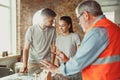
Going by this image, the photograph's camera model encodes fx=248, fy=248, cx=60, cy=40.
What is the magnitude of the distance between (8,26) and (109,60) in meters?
5.05

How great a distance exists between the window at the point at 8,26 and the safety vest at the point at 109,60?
4.70 metres

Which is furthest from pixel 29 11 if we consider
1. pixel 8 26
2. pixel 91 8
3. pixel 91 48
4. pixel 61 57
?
pixel 91 48

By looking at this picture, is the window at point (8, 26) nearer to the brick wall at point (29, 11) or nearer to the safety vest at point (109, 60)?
the brick wall at point (29, 11)

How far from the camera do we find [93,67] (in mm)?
1848

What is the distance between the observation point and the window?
6.30 meters

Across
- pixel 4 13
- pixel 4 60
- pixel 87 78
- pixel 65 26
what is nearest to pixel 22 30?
pixel 4 13

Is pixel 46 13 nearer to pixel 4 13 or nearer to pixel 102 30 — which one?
pixel 102 30

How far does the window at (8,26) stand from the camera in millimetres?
6304

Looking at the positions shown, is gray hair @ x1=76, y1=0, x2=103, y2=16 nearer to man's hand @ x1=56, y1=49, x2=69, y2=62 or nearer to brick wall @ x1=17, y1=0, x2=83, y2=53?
man's hand @ x1=56, y1=49, x2=69, y2=62

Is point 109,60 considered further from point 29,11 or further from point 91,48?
point 29,11

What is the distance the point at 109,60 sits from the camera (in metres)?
1.83

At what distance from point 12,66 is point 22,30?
981 mm

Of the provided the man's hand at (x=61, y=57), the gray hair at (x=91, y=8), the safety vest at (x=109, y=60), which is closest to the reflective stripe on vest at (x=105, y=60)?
the safety vest at (x=109, y=60)

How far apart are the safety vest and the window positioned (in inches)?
185
